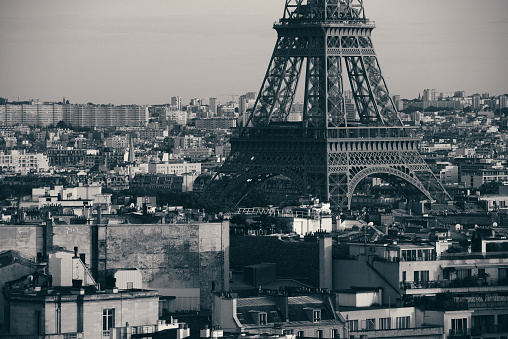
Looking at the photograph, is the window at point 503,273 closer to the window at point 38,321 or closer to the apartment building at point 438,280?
the apartment building at point 438,280

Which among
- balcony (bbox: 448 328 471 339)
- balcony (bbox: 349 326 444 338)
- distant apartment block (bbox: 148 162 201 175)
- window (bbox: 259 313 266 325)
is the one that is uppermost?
distant apartment block (bbox: 148 162 201 175)

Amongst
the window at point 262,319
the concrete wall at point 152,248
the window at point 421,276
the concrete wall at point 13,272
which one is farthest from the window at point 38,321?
the window at point 421,276

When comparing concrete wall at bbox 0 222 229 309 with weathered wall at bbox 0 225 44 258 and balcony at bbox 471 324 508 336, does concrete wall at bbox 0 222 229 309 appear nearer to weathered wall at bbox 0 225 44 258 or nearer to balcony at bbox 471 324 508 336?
weathered wall at bbox 0 225 44 258

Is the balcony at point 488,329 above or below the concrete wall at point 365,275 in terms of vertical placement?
below

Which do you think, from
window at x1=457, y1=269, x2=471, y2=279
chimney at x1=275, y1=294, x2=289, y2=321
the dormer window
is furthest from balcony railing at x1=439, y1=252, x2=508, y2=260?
chimney at x1=275, y1=294, x2=289, y2=321

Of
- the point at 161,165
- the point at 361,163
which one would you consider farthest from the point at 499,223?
the point at 161,165
